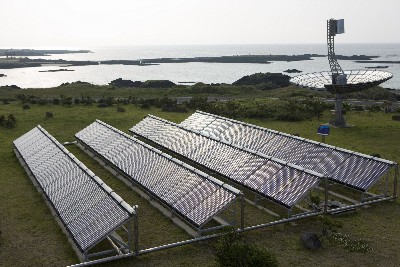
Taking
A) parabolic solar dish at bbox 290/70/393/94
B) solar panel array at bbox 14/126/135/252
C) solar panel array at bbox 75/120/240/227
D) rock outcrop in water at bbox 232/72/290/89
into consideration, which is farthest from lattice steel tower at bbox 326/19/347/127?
rock outcrop in water at bbox 232/72/290/89

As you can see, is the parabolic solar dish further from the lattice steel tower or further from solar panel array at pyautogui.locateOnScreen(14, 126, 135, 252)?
solar panel array at pyautogui.locateOnScreen(14, 126, 135, 252)

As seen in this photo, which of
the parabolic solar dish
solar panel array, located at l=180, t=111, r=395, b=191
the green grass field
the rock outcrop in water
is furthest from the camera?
the rock outcrop in water

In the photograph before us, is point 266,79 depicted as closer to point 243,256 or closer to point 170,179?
point 170,179

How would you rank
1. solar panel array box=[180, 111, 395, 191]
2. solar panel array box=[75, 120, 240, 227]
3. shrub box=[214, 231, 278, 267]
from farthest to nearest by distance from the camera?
solar panel array box=[180, 111, 395, 191] < solar panel array box=[75, 120, 240, 227] < shrub box=[214, 231, 278, 267]

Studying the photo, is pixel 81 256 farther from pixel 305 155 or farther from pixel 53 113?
pixel 53 113

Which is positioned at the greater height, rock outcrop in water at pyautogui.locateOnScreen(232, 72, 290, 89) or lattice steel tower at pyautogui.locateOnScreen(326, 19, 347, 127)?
lattice steel tower at pyautogui.locateOnScreen(326, 19, 347, 127)

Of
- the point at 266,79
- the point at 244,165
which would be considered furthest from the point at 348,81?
the point at 266,79

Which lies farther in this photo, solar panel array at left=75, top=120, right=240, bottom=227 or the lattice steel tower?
the lattice steel tower
